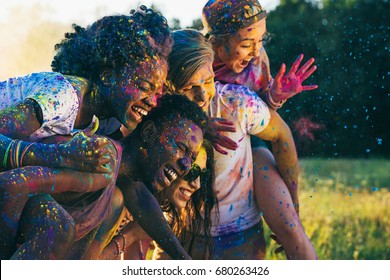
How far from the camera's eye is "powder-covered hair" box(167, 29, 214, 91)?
4555 millimetres

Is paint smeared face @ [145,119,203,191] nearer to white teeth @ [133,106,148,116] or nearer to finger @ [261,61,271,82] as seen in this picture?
white teeth @ [133,106,148,116]

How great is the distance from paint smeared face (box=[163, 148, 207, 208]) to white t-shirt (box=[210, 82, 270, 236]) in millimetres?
126

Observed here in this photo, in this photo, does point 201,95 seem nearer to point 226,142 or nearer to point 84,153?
point 226,142

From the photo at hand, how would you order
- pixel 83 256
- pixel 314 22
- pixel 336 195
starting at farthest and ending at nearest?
pixel 314 22, pixel 336 195, pixel 83 256

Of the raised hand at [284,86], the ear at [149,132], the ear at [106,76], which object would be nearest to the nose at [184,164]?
the ear at [149,132]

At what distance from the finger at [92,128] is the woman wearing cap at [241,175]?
1.86ft

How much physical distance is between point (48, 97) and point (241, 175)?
126 cm

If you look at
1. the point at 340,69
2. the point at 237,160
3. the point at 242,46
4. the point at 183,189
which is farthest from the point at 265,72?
the point at 340,69

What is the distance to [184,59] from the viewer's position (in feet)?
15.0

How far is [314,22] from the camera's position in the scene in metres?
8.64

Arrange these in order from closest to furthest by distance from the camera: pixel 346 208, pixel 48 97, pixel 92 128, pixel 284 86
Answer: pixel 48 97 < pixel 92 128 < pixel 284 86 < pixel 346 208
